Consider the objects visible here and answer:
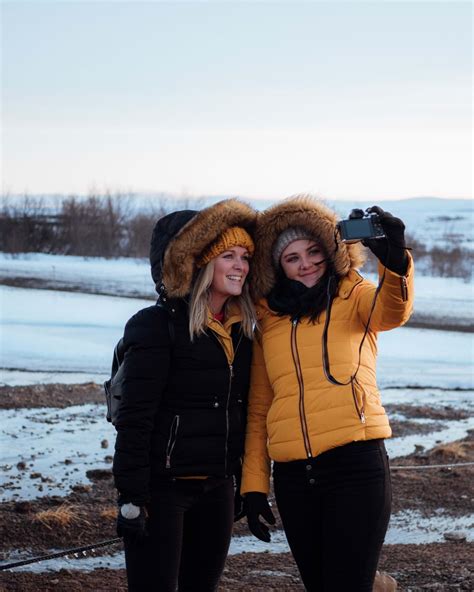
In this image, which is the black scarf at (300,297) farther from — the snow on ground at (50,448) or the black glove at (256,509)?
the snow on ground at (50,448)

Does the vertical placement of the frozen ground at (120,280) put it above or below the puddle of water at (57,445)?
above

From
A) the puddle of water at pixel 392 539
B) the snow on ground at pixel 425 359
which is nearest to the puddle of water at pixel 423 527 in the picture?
the puddle of water at pixel 392 539

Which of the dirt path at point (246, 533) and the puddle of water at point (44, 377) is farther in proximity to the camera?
the puddle of water at point (44, 377)

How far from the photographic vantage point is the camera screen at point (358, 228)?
2.98 meters

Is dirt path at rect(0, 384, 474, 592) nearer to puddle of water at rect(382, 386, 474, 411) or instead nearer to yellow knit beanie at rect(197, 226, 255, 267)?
yellow knit beanie at rect(197, 226, 255, 267)

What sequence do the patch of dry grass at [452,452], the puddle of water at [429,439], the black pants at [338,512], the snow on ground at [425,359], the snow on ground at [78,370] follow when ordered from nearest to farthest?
the black pants at [338,512] < the snow on ground at [78,370] < the patch of dry grass at [452,452] < the puddle of water at [429,439] < the snow on ground at [425,359]

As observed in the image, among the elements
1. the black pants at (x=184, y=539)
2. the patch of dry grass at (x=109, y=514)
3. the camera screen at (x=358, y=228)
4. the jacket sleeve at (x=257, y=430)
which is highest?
the camera screen at (x=358, y=228)

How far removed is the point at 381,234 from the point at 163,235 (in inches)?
33.3

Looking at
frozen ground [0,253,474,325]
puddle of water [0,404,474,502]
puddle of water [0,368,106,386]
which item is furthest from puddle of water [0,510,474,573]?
frozen ground [0,253,474,325]

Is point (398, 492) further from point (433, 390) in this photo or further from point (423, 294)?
point (423, 294)

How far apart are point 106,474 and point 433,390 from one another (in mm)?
5008

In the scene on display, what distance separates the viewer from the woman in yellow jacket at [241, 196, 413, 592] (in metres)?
2.93

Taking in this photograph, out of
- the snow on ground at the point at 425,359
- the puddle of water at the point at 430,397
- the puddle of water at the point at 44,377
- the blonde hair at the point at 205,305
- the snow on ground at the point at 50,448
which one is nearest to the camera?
the blonde hair at the point at 205,305

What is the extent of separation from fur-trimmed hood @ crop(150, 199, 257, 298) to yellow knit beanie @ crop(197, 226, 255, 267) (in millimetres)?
20
